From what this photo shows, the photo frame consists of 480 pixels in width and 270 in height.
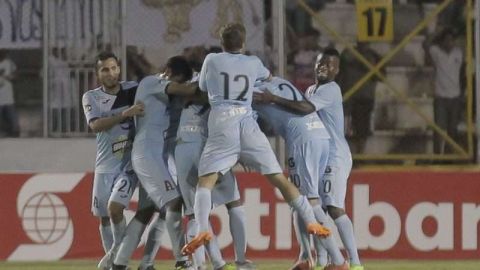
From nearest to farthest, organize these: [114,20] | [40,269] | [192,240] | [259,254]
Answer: [192,240] < [40,269] < [259,254] < [114,20]

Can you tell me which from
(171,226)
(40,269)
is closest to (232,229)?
(171,226)

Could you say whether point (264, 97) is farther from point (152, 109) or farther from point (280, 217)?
point (280, 217)

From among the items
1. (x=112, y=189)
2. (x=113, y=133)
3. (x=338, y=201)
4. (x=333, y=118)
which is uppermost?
(x=333, y=118)

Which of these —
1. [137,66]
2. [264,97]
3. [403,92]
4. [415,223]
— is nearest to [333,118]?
[264,97]

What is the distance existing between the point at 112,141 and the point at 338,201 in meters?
2.01

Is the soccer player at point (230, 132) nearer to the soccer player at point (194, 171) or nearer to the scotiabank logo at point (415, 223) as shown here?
the soccer player at point (194, 171)

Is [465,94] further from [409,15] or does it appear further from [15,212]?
[15,212]

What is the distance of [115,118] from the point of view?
51.6 feet

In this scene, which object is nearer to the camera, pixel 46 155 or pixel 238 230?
pixel 238 230

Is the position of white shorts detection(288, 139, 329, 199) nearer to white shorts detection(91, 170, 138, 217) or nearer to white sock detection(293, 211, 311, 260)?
white sock detection(293, 211, 311, 260)

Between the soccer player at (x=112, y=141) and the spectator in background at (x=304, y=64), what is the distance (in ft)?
15.7

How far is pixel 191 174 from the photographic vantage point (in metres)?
15.5

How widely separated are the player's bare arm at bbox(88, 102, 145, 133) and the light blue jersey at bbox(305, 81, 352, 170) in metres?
1.48

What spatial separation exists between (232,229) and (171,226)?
522 millimetres
